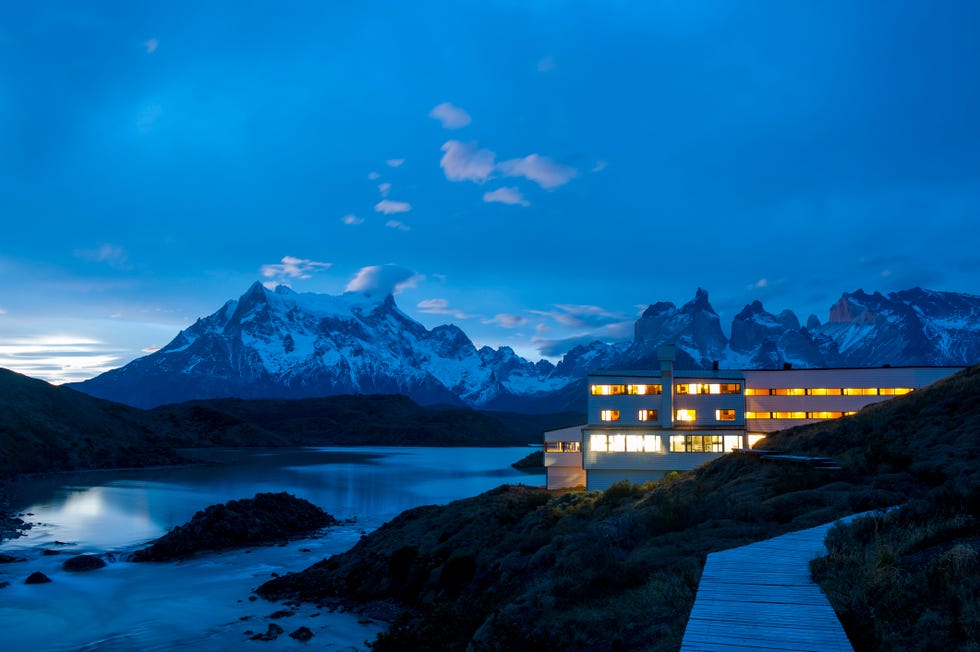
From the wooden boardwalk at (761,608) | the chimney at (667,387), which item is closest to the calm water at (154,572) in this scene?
the wooden boardwalk at (761,608)

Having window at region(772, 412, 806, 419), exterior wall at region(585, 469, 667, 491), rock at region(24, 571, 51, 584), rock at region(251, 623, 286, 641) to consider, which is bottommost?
rock at region(24, 571, 51, 584)

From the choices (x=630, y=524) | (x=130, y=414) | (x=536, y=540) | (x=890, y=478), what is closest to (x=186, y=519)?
(x=536, y=540)

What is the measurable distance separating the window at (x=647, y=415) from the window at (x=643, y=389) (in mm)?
1578

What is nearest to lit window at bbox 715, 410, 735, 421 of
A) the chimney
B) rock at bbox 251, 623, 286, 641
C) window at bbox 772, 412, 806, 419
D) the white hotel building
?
the white hotel building

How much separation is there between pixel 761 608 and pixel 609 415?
53.5 m

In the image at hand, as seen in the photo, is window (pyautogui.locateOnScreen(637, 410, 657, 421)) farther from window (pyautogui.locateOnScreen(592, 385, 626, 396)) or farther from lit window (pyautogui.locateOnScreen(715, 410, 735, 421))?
lit window (pyautogui.locateOnScreen(715, 410, 735, 421))

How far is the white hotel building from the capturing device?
188 feet

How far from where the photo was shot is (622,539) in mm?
21562

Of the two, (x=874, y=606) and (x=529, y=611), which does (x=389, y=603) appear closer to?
(x=529, y=611)

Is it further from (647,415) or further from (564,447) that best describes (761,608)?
(564,447)

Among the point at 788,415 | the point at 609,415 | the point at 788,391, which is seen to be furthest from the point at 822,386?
the point at 609,415

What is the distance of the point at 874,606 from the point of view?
1051 cm

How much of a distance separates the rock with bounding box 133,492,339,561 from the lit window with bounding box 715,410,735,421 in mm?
35750

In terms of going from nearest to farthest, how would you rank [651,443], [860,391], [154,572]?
[154,572]
[651,443]
[860,391]
